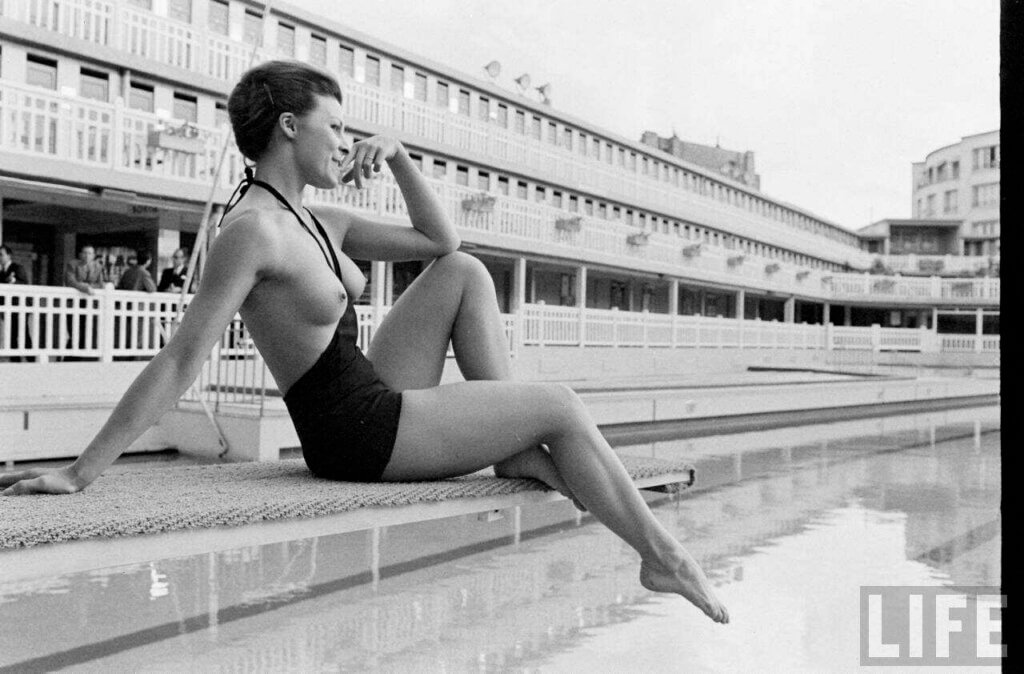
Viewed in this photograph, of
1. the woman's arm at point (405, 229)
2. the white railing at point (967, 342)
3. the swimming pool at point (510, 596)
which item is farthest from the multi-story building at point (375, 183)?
the swimming pool at point (510, 596)

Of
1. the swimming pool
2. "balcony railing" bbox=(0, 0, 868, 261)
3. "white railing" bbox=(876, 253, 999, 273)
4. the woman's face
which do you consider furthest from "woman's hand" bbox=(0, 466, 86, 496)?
"white railing" bbox=(876, 253, 999, 273)

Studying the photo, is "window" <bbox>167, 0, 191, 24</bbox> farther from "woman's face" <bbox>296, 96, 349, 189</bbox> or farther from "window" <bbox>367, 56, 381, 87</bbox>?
"woman's face" <bbox>296, 96, 349, 189</bbox>

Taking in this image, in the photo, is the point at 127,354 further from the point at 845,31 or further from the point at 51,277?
the point at 845,31

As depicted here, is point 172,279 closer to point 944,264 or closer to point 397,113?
point 397,113

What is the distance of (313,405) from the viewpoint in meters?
2.23

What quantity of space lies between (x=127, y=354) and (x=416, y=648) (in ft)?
24.0

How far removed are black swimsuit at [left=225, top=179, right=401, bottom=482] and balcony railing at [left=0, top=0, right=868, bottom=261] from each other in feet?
44.7

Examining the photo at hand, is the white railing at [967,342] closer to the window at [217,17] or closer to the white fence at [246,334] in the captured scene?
the white fence at [246,334]

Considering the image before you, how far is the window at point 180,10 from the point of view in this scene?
16902mm

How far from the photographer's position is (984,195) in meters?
64.6

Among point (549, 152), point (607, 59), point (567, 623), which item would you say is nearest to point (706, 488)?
point (567, 623)

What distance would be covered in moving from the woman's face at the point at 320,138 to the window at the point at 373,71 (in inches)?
776

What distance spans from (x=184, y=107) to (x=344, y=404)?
1501 cm

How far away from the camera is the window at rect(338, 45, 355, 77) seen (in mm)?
20141
